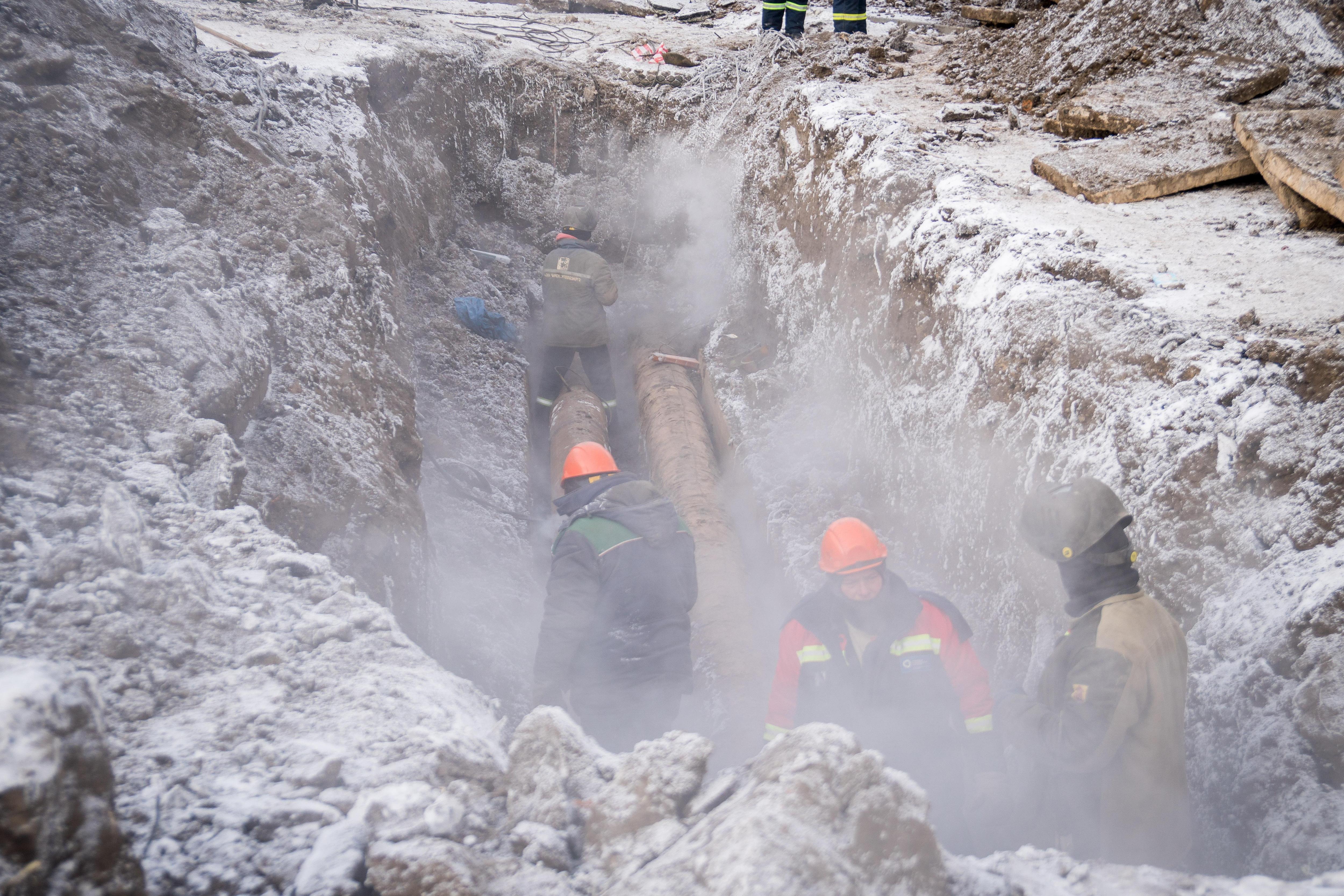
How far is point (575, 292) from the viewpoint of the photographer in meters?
6.33

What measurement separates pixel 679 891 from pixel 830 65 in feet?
25.2

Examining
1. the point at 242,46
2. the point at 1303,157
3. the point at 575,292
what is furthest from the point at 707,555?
the point at 242,46

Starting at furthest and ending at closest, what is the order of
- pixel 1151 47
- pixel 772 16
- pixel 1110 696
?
pixel 772 16 → pixel 1151 47 → pixel 1110 696

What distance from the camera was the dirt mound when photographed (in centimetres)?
473

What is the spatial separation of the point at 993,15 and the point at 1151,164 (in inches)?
215

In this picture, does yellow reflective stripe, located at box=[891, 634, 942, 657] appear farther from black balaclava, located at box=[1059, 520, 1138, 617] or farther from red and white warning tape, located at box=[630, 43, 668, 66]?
red and white warning tape, located at box=[630, 43, 668, 66]

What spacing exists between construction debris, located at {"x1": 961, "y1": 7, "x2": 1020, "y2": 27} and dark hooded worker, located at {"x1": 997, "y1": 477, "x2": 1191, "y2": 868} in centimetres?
808

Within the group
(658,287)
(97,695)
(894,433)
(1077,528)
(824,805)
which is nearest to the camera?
(97,695)

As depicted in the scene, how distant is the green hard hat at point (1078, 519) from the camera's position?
2.27 metres

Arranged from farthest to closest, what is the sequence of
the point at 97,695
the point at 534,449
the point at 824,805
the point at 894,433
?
1. the point at 534,449
2. the point at 894,433
3. the point at 824,805
4. the point at 97,695

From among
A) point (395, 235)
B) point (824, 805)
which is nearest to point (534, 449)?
point (395, 235)

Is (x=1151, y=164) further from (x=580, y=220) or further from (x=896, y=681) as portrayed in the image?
(x=580, y=220)

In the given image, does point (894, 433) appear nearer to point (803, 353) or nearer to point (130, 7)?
point (803, 353)

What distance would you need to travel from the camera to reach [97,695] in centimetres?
138
